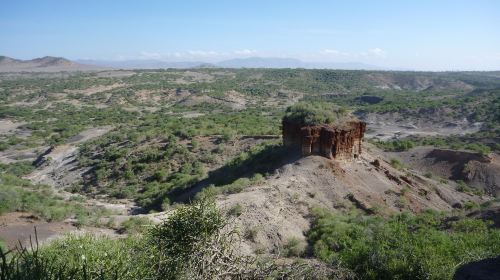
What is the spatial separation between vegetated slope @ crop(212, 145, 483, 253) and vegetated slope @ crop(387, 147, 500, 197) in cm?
766

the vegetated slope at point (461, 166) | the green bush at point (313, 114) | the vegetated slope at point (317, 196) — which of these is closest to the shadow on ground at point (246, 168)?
the vegetated slope at point (317, 196)

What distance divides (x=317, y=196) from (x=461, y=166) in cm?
2166

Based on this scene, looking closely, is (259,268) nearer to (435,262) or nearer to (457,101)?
(435,262)

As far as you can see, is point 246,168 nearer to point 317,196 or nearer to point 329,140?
point 329,140

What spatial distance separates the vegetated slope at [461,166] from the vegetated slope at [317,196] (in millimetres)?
7656

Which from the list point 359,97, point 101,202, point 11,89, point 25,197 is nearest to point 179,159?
point 101,202

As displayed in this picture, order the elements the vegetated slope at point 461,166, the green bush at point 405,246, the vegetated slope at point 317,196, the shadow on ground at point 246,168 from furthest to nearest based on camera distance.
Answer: the vegetated slope at point 461,166 → the shadow on ground at point 246,168 → the vegetated slope at point 317,196 → the green bush at point 405,246

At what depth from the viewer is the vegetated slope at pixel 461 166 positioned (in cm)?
3616

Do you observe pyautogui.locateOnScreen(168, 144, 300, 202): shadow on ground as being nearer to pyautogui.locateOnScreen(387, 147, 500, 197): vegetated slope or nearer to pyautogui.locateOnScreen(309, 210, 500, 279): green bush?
pyautogui.locateOnScreen(309, 210, 500, 279): green bush

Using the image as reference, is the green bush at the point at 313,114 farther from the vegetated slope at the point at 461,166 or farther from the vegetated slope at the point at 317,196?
the vegetated slope at the point at 461,166

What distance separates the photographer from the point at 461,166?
38312 mm

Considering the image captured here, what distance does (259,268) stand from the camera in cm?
1088

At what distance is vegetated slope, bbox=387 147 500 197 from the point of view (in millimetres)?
36156

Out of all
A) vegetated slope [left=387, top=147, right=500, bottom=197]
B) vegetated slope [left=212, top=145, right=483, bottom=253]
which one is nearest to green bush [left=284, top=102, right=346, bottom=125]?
vegetated slope [left=212, top=145, right=483, bottom=253]
